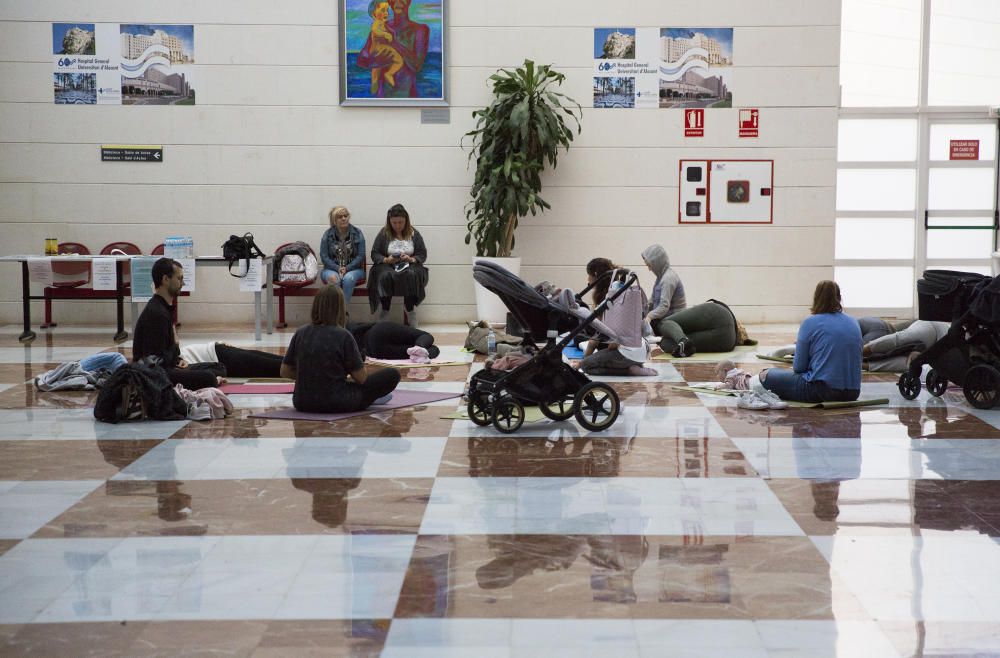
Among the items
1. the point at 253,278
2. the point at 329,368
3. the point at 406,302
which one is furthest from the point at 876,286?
the point at 329,368

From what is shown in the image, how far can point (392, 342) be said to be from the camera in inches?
358

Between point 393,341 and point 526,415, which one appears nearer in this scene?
point 526,415

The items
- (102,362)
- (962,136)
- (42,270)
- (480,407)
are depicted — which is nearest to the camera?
(480,407)

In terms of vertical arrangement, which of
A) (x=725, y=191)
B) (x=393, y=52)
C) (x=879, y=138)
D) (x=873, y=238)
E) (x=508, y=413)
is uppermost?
(x=393, y=52)

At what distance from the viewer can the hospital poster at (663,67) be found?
11.5m

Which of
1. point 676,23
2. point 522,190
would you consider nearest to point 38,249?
point 522,190

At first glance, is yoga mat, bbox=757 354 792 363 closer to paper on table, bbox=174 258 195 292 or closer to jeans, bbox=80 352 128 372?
jeans, bbox=80 352 128 372

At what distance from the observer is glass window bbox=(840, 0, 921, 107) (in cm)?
1177

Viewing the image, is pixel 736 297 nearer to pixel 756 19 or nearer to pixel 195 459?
pixel 756 19

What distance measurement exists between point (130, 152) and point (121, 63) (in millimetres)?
888

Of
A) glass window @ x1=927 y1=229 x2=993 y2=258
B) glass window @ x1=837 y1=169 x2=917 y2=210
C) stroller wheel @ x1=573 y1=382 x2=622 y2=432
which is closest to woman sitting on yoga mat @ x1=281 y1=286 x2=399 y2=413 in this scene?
stroller wheel @ x1=573 y1=382 x2=622 y2=432

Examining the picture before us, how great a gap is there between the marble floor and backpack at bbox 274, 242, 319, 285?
15.3 feet

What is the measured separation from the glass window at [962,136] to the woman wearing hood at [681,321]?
395 cm

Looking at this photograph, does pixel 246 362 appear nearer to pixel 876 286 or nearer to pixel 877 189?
pixel 876 286
